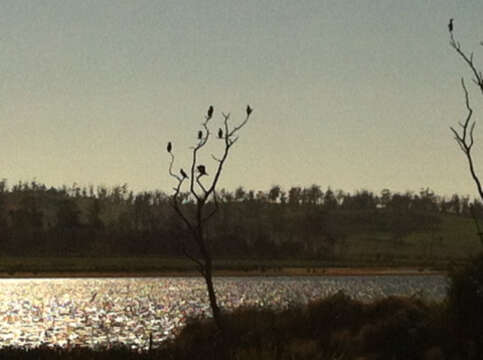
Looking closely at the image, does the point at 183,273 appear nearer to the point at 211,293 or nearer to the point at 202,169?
the point at 211,293

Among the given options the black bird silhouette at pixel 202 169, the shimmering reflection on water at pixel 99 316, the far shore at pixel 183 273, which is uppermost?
the black bird silhouette at pixel 202 169

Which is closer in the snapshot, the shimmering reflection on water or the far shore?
the shimmering reflection on water

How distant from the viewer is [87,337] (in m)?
54.0

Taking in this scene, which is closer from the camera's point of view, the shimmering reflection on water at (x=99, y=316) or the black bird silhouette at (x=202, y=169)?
the black bird silhouette at (x=202, y=169)

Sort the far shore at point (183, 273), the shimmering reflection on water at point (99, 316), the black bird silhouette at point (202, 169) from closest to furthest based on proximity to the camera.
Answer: the black bird silhouette at point (202, 169) → the shimmering reflection on water at point (99, 316) → the far shore at point (183, 273)

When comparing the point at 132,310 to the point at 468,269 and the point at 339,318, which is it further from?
the point at 468,269

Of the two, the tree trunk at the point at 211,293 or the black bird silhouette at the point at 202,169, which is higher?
the black bird silhouette at the point at 202,169

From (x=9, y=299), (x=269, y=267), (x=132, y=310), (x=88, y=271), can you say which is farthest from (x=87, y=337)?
(x=269, y=267)

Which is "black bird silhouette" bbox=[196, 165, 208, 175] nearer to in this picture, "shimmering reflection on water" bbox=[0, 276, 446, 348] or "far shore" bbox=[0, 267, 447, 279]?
"shimmering reflection on water" bbox=[0, 276, 446, 348]

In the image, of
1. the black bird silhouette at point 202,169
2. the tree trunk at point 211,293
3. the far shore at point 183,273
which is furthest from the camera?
the far shore at point 183,273

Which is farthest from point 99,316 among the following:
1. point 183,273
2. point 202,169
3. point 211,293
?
point 183,273

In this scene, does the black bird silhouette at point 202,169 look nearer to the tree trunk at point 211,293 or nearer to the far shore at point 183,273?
Answer: the tree trunk at point 211,293

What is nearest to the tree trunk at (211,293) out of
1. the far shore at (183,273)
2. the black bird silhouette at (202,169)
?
the black bird silhouette at (202,169)

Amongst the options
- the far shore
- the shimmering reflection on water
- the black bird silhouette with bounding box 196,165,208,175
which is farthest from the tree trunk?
the far shore
